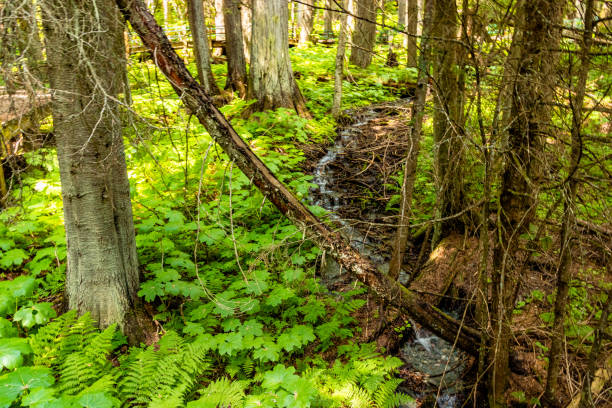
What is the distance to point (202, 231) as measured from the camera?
4.33 m

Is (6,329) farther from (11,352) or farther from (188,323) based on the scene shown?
(188,323)

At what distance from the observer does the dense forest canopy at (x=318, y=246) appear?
2311mm

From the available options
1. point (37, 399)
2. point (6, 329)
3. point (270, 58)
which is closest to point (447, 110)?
point (37, 399)

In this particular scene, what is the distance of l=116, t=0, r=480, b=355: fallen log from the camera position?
10.1 feet

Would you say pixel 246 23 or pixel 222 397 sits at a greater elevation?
pixel 246 23

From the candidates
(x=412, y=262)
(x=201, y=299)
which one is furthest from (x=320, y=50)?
(x=201, y=299)

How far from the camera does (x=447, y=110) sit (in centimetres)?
381

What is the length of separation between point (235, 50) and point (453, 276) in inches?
312

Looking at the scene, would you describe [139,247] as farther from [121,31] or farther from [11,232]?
[121,31]

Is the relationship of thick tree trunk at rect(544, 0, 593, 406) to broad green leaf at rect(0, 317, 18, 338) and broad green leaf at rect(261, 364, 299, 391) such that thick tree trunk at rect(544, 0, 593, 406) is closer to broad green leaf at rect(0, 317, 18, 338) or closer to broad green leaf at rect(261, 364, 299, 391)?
broad green leaf at rect(261, 364, 299, 391)

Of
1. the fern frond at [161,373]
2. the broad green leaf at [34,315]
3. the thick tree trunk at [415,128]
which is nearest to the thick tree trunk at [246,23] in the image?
the thick tree trunk at [415,128]

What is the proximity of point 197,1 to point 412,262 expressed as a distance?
7.71m

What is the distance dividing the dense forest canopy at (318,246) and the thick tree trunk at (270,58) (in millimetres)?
3143

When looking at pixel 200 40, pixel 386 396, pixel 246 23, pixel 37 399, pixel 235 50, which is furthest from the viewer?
pixel 246 23
